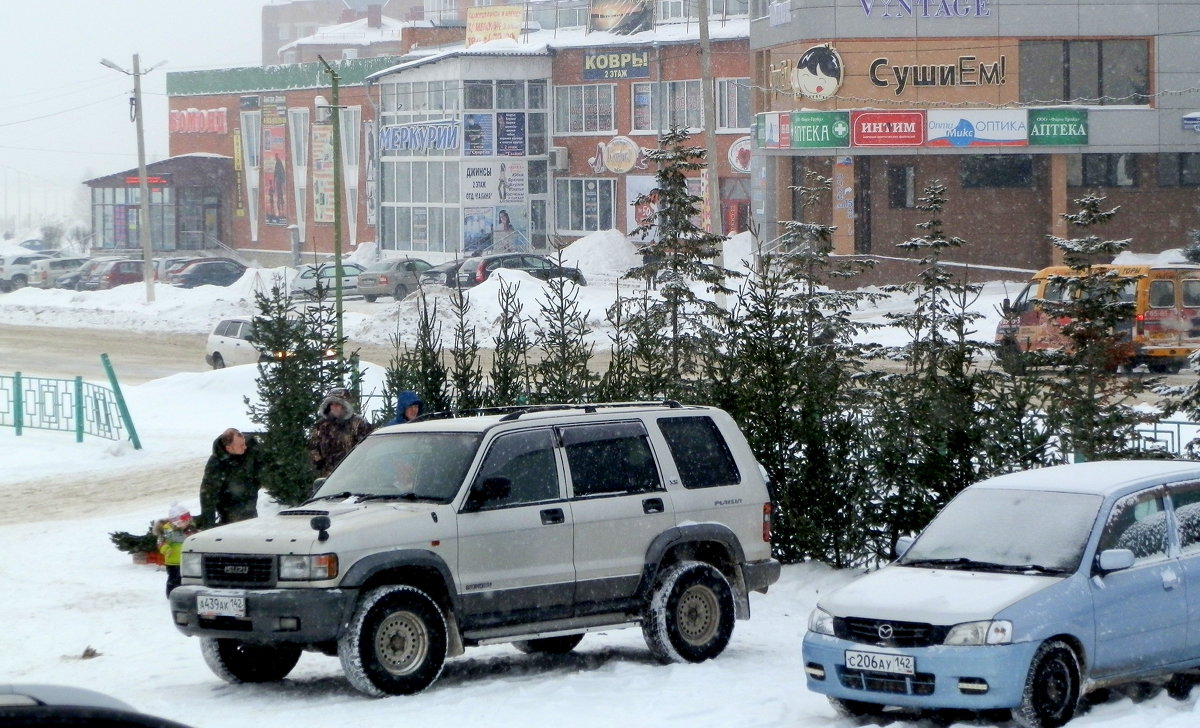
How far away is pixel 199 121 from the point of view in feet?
271

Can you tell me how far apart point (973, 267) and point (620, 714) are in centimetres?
4097

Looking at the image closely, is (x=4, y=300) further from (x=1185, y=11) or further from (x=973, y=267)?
(x=1185, y=11)

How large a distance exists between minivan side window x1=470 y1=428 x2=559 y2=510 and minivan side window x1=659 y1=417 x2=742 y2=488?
0.95m

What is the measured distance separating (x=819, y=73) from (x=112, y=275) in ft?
97.9

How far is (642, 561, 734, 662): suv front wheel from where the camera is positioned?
10070 mm

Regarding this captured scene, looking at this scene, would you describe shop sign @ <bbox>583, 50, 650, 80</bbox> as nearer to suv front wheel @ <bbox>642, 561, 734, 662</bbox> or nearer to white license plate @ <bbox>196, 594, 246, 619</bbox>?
suv front wheel @ <bbox>642, 561, 734, 662</bbox>

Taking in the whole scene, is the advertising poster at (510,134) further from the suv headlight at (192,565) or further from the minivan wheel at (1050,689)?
the minivan wheel at (1050,689)

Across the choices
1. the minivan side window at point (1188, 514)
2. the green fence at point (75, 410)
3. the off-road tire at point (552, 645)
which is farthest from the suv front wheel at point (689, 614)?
the green fence at point (75, 410)

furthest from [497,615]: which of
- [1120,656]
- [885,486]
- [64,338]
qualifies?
[64,338]

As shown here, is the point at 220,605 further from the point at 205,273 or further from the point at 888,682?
the point at 205,273

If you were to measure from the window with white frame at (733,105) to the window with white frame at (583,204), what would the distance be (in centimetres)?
607

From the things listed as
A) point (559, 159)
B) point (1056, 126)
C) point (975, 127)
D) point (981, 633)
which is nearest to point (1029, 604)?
point (981, 633)

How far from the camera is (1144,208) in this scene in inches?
1918

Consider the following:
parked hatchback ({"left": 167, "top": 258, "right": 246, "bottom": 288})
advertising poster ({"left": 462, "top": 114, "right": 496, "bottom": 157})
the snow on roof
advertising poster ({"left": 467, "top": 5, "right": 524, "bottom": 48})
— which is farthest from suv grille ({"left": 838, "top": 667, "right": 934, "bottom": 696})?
advertising poster ({"left": 467, "top": 5, "right": 524, "bottom": 48})
